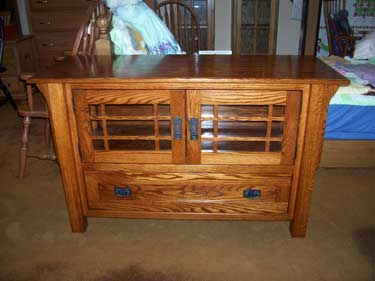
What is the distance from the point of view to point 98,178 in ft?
5.06

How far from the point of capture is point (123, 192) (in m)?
1.56

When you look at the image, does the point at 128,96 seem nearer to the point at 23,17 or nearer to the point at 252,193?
the point at 252,193

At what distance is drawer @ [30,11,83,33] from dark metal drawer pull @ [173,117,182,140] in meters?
2.66

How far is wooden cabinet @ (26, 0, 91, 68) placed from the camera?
352 cm

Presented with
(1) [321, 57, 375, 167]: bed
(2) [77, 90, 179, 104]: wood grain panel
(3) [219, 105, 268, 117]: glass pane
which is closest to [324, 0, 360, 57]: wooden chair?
(1) [321, 57, 375, 167]: bed

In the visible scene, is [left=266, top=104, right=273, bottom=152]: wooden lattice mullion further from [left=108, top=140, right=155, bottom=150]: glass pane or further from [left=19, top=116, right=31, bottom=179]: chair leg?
[left=19, top=116, right=31, bottom=179]: chair leg

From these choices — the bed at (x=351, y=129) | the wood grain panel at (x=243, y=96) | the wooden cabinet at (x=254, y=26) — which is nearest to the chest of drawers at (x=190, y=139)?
the wood grain panel at (x=243, y=96)

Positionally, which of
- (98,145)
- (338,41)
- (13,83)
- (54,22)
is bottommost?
(13,83)

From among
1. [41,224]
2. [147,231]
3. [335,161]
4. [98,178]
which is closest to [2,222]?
[41,224]

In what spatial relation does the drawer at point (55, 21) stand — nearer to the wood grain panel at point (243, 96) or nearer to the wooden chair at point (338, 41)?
the wooden chair at point (338, 41)

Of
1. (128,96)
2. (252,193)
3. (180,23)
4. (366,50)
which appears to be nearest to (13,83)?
(180,23)

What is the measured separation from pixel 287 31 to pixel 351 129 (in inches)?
94.9

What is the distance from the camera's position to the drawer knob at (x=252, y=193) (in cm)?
153

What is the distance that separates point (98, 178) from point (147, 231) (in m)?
0.36
